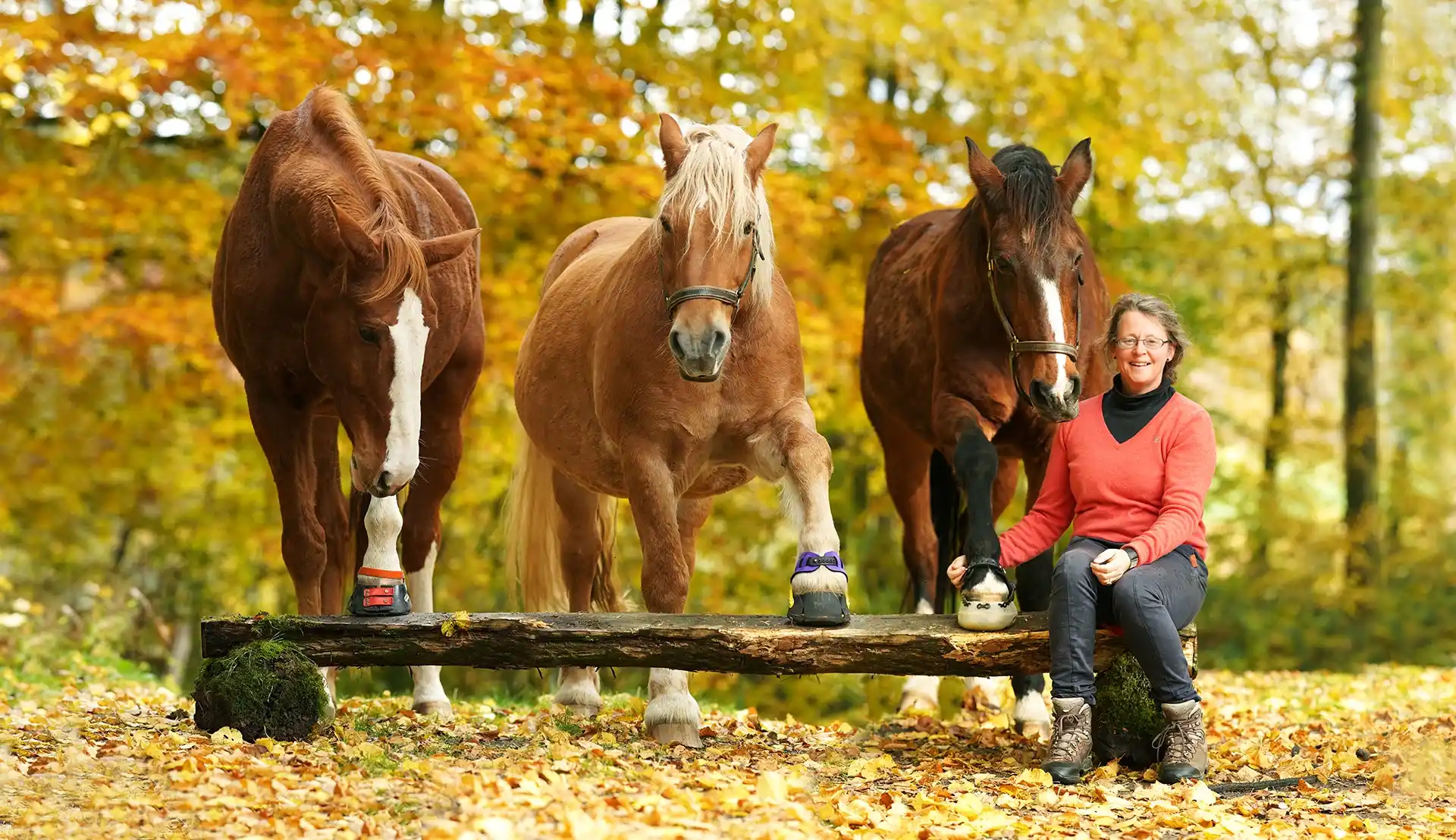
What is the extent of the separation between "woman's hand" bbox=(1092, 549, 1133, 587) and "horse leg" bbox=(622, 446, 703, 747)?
1.53 meters

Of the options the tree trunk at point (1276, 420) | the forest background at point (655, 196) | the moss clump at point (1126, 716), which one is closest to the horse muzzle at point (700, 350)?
the moss clump at point (1126, 716)

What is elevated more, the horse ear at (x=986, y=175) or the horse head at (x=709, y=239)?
the horse ear at (x=986, y=175)

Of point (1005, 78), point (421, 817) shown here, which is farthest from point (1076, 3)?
point (421, 817)

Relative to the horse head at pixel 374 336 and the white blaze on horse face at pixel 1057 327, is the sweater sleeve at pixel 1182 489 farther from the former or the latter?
the horse head at pixel 374 336

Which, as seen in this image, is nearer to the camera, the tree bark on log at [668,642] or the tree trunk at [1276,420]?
the tree bark on log at [668,642]

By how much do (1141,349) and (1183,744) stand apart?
143 centimetres

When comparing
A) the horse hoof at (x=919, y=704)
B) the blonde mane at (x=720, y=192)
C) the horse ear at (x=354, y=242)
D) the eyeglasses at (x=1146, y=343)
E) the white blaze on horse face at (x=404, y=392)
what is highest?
the blonde mane at (x=720, y=192)

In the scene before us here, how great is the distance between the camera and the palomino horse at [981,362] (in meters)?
5.23

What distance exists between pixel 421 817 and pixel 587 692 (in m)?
3.00

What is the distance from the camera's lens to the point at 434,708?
6.39 metres

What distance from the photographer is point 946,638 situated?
197 inches

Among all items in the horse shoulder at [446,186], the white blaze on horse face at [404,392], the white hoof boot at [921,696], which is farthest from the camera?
the white hoof boot at [921,696]

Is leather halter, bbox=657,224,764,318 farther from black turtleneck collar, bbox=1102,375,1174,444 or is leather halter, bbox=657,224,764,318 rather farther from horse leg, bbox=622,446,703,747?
black turtleneck collar, bbox=1102,375,1174,444

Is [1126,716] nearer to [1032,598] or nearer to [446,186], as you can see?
[1032,598]
